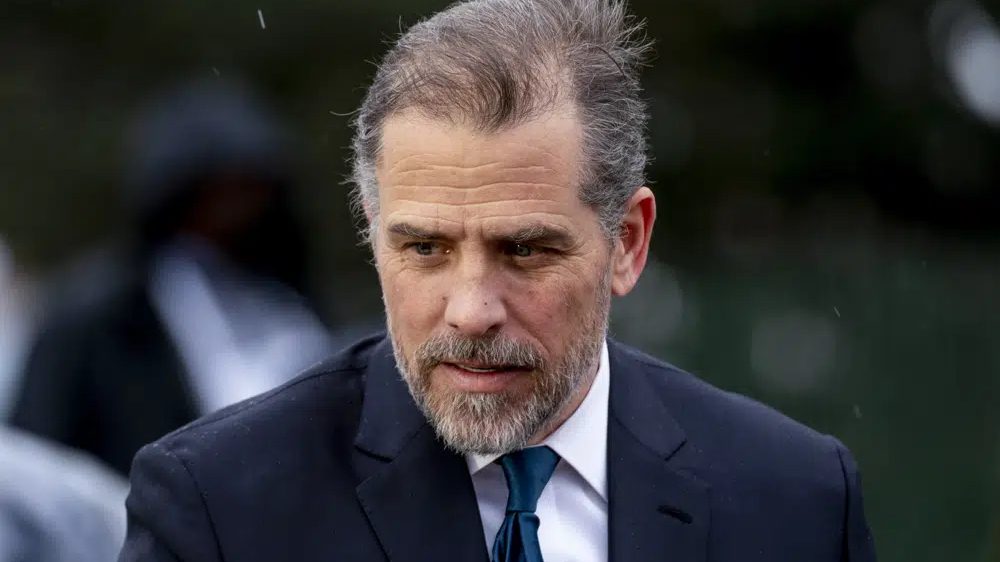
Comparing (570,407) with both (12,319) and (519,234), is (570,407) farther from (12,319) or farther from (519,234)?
(12,319)

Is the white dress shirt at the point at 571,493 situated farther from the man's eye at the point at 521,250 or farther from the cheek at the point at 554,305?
the man's eye at the point at 521,250

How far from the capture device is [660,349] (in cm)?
902

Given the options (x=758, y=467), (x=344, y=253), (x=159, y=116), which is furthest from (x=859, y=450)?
(x=344, y=253)

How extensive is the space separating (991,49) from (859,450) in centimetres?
470

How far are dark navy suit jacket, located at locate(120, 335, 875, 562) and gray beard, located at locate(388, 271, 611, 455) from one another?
131mm

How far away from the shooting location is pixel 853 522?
376 centimetres

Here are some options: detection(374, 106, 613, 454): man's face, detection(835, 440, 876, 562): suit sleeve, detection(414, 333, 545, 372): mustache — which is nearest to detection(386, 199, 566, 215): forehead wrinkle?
detection(374, 106, 613, 454): man's face

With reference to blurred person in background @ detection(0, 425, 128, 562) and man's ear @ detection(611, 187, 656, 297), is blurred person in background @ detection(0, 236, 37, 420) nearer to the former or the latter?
blurred person in background @ detection(0, 425, 128, 562)

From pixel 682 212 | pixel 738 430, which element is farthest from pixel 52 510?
pixel 682 212

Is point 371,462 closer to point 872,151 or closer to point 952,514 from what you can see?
point 952,514

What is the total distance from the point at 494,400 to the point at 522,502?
221 mm

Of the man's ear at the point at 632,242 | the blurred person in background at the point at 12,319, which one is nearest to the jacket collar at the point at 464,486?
the man's ear at the point at 632,242

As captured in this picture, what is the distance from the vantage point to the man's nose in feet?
10.7

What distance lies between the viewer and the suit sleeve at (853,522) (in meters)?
3.73
